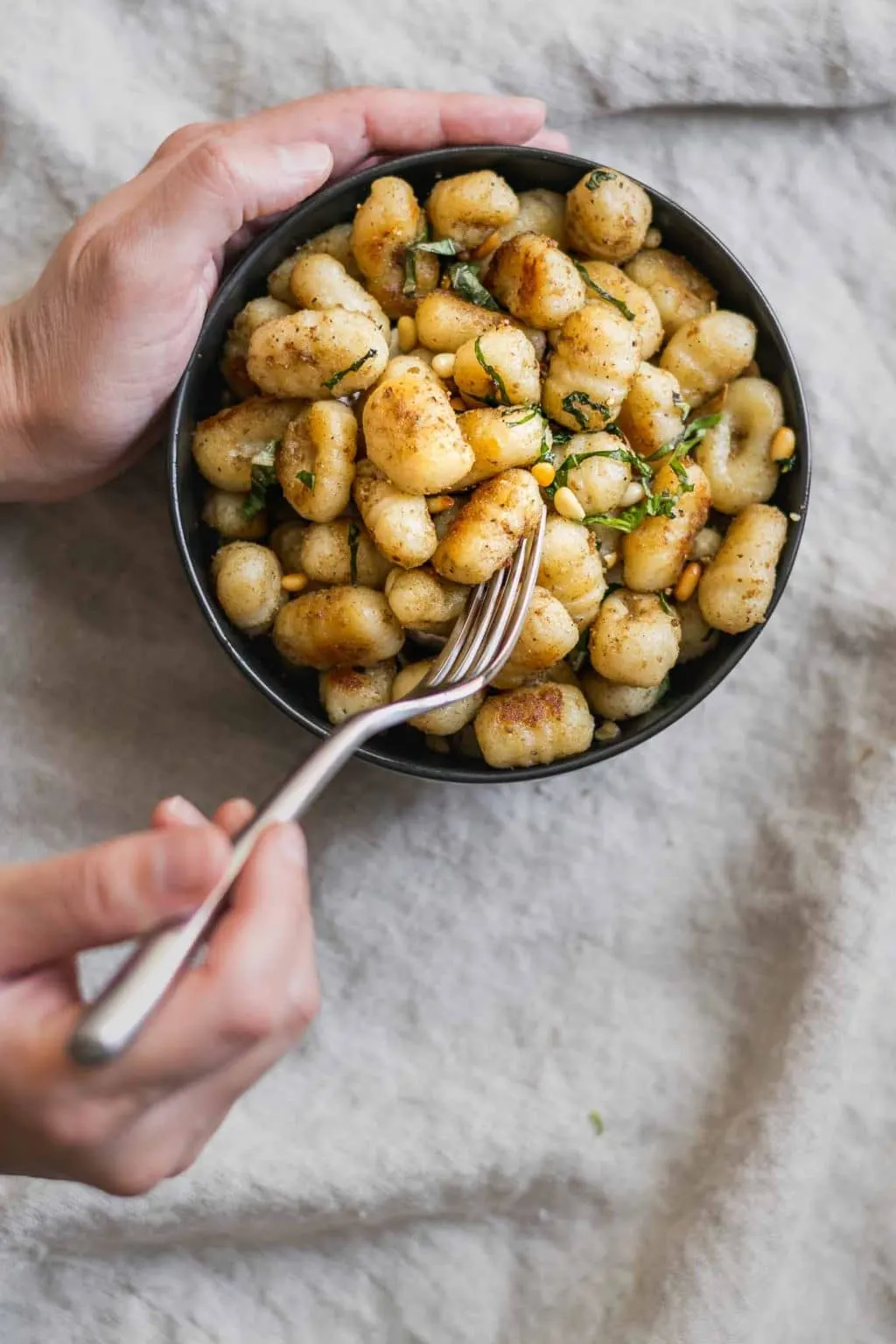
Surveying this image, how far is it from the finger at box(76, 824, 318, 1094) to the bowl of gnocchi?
0.32m

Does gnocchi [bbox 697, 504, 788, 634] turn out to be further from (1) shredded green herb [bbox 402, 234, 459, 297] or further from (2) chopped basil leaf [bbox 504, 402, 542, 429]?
(1) shredded green herb [bbox 402, 234, 459, 297]

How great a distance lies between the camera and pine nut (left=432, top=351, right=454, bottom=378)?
1057mm

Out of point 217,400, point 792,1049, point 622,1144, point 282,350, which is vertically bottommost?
point 622,1144

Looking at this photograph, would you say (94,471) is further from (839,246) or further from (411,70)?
(839,246)

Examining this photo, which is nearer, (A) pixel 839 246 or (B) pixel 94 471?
(B) pixel 94 471

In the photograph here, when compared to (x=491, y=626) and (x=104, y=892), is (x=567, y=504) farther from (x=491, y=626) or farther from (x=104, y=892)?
(x=104, y=892)

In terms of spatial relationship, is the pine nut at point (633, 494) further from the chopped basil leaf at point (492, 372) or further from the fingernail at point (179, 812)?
the fingernail at point (179, 812)

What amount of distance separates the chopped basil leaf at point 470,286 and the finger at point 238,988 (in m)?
0.55

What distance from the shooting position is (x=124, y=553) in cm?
130

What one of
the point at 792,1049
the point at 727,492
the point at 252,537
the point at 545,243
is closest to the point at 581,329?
the point at 545,243

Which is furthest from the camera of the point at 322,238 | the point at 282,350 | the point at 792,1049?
the point at 792,1049

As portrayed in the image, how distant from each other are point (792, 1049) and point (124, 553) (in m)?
0.83

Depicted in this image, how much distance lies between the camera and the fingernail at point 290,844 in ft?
2.50

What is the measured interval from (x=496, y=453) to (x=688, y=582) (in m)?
0.23
